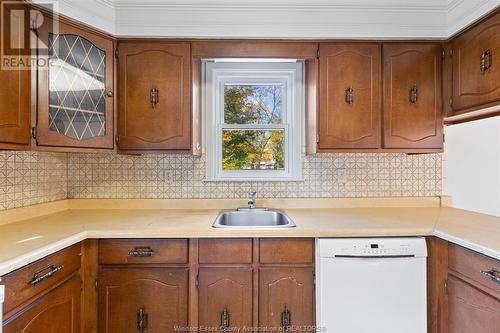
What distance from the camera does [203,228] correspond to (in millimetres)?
1589

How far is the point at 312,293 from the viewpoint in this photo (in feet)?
5.21

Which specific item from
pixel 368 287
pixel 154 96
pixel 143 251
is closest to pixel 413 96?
pixel 368 287

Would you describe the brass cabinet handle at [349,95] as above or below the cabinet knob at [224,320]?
above

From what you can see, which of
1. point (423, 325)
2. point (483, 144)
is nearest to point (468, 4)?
point (483, 144)

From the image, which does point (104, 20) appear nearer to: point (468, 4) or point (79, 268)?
point (79, 268)

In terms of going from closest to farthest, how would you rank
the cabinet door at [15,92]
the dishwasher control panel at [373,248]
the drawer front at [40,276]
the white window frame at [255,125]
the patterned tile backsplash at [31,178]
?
the drawer front at [40,276] < the cabinet door at [15,92] < the dishwasher control panel at [373,248] < the patterned tile backsplash at [31,178] < the white window frame at [255,125]

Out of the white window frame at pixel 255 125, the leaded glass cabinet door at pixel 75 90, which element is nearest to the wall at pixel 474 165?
the white window frame at pixel 255 125

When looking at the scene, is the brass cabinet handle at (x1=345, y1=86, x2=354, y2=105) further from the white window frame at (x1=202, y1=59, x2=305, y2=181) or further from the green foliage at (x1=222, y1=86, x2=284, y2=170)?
the green foliage at (x1=222, y1=86, x2=284, y2=170)

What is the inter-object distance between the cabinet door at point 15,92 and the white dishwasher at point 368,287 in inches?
64.9

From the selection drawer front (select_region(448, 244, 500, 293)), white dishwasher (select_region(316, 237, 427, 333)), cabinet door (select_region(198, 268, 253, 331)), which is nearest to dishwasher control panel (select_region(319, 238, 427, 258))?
white dishwasher (select_region(316, 237, 427, 333))

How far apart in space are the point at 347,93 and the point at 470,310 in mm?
1345

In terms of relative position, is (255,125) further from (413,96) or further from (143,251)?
(143,251)

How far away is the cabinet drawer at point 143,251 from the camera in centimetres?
157

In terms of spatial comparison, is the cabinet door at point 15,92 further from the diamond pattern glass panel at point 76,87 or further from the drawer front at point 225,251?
the drawer front at point 225,251
